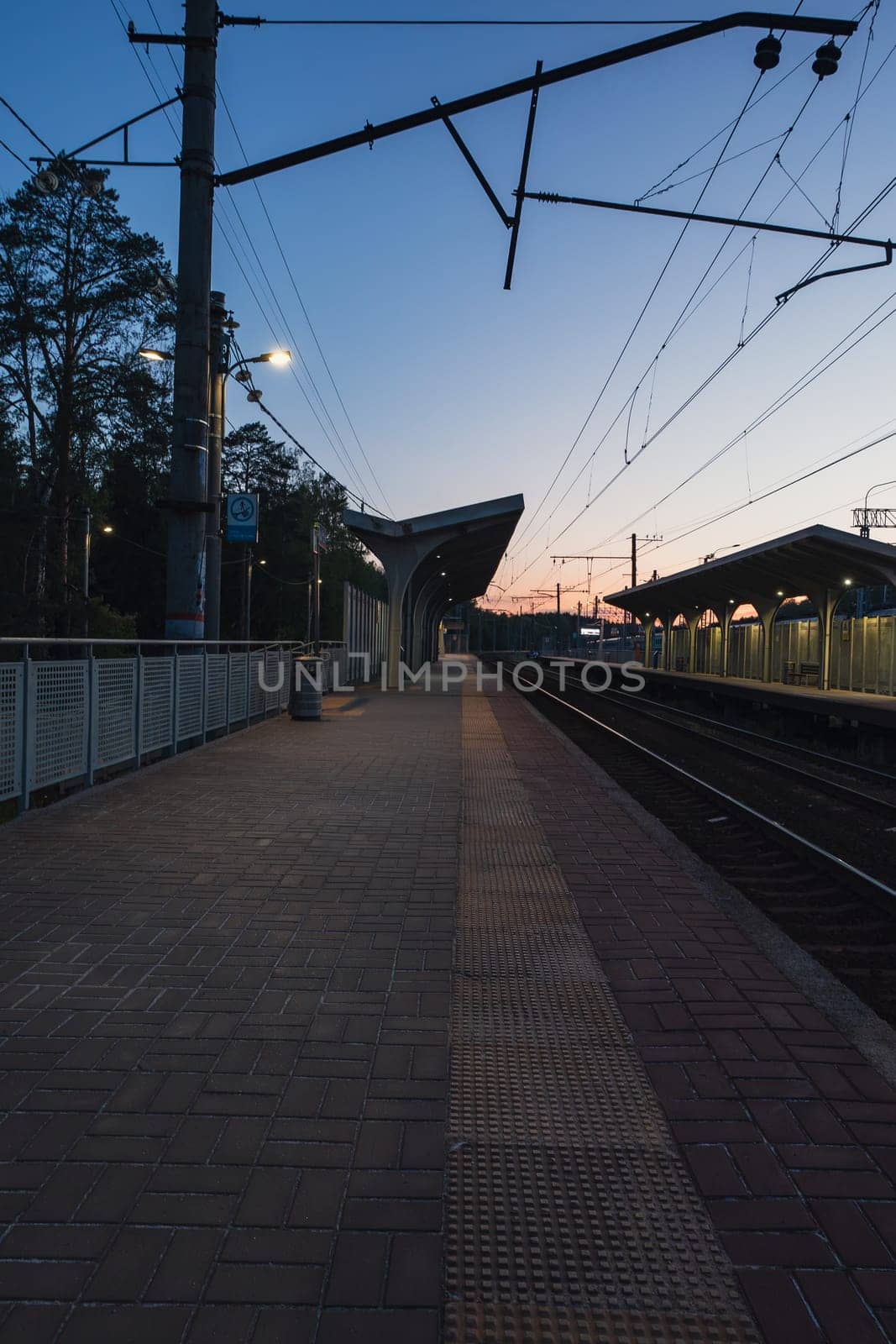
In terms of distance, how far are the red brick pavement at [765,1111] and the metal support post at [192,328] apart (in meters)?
8.21

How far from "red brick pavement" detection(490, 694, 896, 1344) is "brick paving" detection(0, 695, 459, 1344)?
768 millimetres

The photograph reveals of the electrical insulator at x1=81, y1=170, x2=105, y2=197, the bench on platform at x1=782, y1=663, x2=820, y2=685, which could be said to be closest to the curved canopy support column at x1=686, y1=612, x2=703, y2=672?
the bench on platform at x1=782, y1=663, x2=820, y2=685

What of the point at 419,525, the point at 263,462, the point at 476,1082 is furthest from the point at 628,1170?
the point at 263,462

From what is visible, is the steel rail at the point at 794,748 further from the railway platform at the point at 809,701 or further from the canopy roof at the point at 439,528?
the canopy roof at the point at 439,528

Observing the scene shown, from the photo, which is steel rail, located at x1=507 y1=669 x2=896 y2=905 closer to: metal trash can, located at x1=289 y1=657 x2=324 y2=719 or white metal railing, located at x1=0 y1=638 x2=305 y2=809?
white metal railing, located at x1=0 y1=638 x2=305 y2=809

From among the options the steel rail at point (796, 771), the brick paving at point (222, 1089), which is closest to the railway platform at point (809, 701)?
the steel rail at point (796, 771)

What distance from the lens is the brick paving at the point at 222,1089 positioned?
2.14 m

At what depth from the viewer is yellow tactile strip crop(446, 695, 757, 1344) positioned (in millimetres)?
2104

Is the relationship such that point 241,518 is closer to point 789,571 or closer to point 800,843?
point 800,843

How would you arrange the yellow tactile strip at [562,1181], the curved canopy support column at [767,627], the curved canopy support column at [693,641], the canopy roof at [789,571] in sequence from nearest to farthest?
the yellow tactile strip at [562,1181] → the canopy roof at [789,571] → the curved canopy support column at [767,627] → the curved canopy support column at [693,641]

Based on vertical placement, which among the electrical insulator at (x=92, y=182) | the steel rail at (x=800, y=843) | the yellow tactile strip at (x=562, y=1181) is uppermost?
the electrical insulator at (x=92, y=182)

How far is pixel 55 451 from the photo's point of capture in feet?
91.6

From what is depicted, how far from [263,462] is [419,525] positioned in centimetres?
5468

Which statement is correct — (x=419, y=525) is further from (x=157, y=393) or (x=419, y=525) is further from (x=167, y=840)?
(x=167, y=840)
